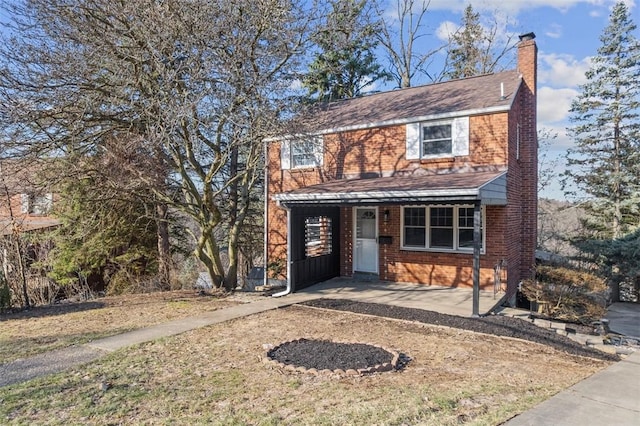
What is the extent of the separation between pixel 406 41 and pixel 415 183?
64.9 ft

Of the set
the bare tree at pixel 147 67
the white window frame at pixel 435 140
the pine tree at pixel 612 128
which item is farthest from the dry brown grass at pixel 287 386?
the pine tree at pixel 612 128

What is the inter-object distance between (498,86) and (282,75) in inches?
251

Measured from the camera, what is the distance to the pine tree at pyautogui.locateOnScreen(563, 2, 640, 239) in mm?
18734

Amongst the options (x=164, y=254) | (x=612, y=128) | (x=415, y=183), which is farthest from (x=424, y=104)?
(x=612, y=128)

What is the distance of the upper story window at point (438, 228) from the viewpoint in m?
11.3

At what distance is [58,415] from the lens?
4.23 m

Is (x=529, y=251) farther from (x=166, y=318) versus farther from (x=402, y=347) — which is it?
(x=166, y=318)

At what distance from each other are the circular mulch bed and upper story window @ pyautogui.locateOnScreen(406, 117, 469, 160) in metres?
6.80

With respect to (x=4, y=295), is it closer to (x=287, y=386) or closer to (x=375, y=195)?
(x=287, y=386)

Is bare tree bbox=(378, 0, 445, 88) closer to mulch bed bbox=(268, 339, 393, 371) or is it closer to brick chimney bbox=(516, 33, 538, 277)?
brick chimney bbox=(516, 33, 538, 277)

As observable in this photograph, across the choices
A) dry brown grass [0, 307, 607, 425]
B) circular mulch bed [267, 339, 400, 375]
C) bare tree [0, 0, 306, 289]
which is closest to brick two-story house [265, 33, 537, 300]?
bare tree [0, 0, 306, 289]

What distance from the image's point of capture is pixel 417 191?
9.02 m

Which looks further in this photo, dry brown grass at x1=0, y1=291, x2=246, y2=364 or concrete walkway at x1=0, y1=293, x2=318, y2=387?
dry brown grass at x1=0, y1=291, x2=246, y2=364

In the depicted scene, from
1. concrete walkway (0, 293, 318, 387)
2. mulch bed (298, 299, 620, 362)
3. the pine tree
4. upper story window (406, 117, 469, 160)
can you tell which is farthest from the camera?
the pine tree
